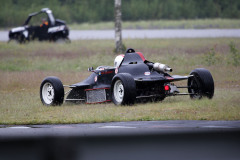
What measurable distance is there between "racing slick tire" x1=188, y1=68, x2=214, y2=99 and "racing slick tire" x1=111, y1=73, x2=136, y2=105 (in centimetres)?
183

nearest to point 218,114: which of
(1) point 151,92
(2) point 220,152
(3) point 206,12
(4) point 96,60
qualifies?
(1) point 151,92

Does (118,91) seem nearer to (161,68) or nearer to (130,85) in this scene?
(130,85)

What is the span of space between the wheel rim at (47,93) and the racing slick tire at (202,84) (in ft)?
12.0

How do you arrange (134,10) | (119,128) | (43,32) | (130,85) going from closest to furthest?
(119,128)
(130,85)
(43,32)
(134,10)

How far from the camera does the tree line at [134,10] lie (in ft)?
221

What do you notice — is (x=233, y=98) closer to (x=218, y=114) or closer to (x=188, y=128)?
(x=218, y=114)

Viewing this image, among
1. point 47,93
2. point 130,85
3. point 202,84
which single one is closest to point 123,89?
point 130,85

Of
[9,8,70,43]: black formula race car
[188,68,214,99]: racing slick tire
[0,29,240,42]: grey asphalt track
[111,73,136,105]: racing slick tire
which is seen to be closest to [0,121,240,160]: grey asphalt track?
[111,73,136,105]: racing slick tire

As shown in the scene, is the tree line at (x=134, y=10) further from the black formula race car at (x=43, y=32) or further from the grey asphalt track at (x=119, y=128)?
the grey asphalt track at (x=119, y=128)

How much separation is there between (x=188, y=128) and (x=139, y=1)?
65366 millimetres

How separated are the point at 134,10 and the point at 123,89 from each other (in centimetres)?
5809

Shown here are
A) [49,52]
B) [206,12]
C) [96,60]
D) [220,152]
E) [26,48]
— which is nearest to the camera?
[220,152]

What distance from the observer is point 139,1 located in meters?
74.7

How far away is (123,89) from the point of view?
42.4ft
